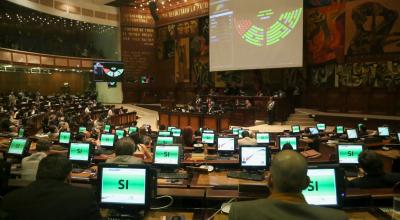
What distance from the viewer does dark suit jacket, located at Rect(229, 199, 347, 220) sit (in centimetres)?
186

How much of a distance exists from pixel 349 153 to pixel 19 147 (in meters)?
6.07

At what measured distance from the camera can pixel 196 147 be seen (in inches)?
318

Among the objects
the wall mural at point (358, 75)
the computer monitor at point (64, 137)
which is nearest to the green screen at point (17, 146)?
the computer monitor at point (64, 137)

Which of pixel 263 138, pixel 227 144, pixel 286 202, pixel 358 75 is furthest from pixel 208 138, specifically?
pixel 358 75

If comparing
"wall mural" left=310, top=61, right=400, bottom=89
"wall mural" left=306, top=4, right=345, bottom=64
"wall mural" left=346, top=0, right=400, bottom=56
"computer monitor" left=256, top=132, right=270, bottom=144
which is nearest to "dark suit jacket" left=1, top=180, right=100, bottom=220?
"computer monitor" left=256, top=132, right=270, bottom=144

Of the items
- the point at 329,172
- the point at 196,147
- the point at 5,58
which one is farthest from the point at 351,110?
the point at 5,58

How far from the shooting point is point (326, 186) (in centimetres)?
337

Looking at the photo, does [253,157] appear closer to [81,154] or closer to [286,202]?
[81,154]

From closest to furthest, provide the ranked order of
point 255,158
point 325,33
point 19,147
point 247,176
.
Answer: point 247,176 < point 255,158 < point 19,147 < point 325,33

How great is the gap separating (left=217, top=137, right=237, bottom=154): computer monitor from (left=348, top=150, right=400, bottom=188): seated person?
11.3ft

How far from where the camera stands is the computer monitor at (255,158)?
18.7 ft

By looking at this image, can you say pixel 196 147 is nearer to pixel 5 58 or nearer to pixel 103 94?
pixel 5 58

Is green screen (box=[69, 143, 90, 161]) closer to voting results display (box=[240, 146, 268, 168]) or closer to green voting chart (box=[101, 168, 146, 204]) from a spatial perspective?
voting results display (box=[240, 146, 268, 168])

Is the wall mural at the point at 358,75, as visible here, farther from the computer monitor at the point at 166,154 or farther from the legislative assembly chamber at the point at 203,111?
the computer monitor at the point at 166,154
